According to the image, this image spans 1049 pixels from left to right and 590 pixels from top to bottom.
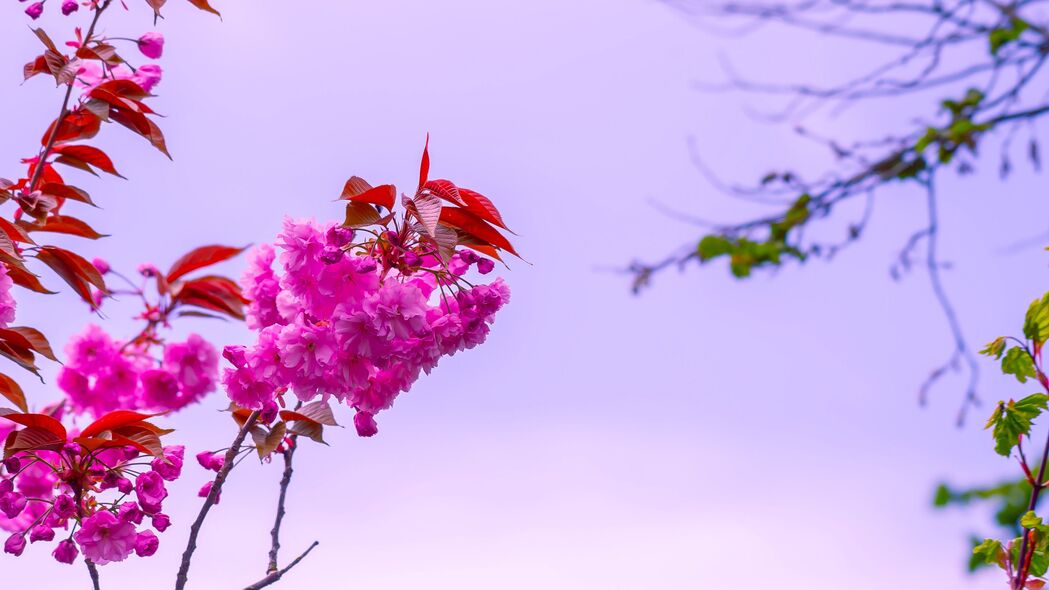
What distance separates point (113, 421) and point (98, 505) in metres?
0.17

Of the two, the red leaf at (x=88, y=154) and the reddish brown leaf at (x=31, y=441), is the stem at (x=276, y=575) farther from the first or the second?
the red leaf at (x=88, y=154)

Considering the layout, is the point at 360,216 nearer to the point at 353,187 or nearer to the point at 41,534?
the point at 353,187

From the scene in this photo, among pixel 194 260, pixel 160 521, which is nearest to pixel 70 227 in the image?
pixel 194 260

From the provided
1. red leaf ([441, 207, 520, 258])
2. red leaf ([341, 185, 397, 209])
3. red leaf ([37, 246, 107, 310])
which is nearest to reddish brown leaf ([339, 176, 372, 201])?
red leaf ([341, 185, 397, 209])

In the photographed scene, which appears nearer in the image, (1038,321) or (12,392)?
(1038,321)

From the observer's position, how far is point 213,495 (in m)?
1.25

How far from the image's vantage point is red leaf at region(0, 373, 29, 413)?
1.34m

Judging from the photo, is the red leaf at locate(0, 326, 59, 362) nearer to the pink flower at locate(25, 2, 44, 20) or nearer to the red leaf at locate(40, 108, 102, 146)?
the red leaf at locate(40, 108, 102, 146)

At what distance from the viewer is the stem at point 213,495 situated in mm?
1211

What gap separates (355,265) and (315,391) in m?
0.20

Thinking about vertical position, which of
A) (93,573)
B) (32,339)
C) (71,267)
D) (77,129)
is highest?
(77,129)

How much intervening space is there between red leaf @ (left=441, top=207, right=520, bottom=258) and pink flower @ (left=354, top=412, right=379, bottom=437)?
0.31 metres

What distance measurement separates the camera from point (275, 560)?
1.32 meters

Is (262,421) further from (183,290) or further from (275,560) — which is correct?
(183,290)
